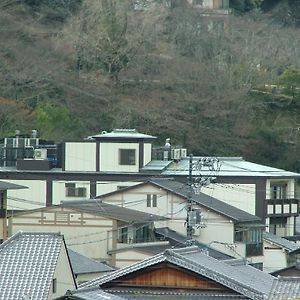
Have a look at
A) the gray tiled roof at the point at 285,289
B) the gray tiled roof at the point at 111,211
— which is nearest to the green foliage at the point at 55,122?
Result: the gray tiled roof at the point at 111,211

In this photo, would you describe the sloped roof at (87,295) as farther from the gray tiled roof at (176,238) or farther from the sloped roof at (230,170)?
the sloped roof at (230,170)

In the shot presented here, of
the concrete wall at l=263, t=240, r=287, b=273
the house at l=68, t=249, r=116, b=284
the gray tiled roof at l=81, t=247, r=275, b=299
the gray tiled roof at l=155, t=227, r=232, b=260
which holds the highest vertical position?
the gray tiled roof at l=81, t=247, r=275, b=299

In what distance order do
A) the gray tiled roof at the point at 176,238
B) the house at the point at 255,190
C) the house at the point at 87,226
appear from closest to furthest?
the house at the point at 87,226 → the gray tiled roof at the point at 176,238 → the house at the point at 255,190

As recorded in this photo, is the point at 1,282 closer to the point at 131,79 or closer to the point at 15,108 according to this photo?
the point at 15,108

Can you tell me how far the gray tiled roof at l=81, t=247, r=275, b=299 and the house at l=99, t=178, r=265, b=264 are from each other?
12873mm

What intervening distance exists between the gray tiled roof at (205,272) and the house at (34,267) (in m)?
0.65

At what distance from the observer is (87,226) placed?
104 feet

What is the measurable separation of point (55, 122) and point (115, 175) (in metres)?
6.97

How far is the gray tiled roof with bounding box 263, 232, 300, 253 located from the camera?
34969 millimetres

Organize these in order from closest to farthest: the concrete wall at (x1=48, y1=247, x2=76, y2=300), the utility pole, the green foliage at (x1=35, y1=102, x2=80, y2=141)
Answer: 1. the concrete wall at (x1=48, y1=247, x2=76, y2=300)
2. the utility pole
3. the green foliage at (x1=35, y1=102, x2=80, y2=141)

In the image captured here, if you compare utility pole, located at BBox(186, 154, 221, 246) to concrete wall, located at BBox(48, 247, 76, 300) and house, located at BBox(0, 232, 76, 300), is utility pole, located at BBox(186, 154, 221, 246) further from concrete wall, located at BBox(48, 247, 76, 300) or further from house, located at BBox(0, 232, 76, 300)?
house, located at BBox(0, 232, 76, 300)

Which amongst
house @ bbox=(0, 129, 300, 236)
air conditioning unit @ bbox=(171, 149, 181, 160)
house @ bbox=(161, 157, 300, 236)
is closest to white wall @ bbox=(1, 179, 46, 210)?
house @ bbox=(0, 129, 300, 236)

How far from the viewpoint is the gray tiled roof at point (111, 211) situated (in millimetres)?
31688

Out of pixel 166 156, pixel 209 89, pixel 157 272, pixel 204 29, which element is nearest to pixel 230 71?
pixel 209 89
